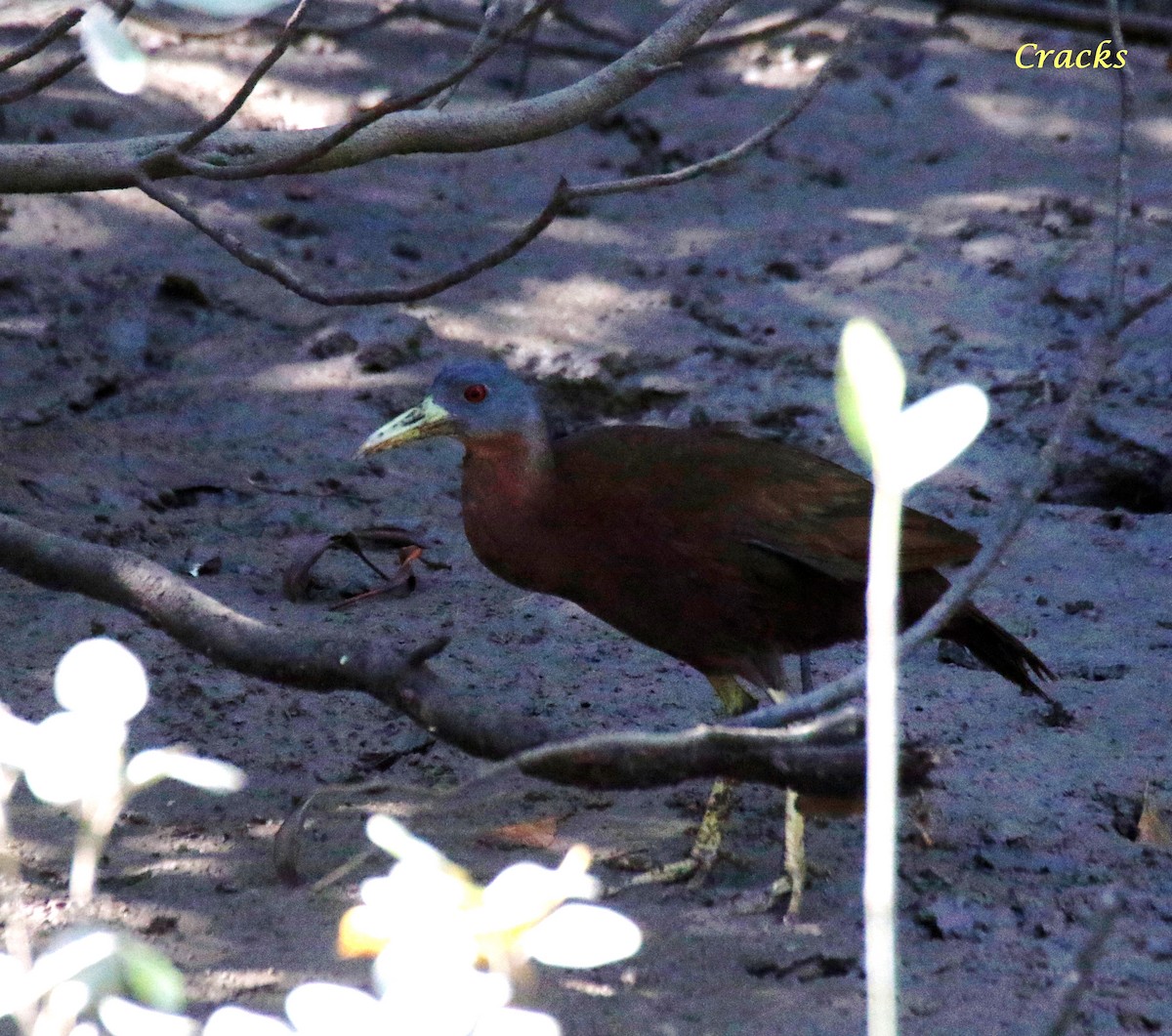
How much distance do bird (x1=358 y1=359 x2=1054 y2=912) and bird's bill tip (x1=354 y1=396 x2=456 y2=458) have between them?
1.7 inches

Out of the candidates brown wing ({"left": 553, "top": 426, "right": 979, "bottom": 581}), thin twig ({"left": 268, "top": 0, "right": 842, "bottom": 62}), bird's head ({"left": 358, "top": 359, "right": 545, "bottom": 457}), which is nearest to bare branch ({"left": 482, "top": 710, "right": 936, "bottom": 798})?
brown wing ({"left": 553, "top": 426, "right": 979, "bottom": 581})

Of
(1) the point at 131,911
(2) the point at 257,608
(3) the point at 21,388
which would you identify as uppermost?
(3) the point at 21,388

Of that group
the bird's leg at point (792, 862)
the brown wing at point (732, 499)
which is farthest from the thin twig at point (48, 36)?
the bird's leg at point (792, 862)

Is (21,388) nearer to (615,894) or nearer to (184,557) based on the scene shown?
(184,557)

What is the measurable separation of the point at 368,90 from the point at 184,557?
11.3 ft

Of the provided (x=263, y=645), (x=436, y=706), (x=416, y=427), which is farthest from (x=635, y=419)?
(x=436, y=706)

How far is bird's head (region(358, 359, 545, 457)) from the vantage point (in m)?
3.59

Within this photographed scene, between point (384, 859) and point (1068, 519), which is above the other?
point (1068, 519)

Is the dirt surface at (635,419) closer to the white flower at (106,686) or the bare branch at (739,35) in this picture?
the bare branch at (739,35)

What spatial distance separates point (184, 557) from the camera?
14.5 feet

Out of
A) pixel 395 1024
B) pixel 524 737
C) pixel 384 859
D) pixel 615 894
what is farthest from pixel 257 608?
pixel 395 1024

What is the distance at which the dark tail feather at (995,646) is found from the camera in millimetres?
3490

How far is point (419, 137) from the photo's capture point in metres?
3.54

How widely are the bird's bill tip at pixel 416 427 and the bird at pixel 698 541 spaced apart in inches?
1.7
